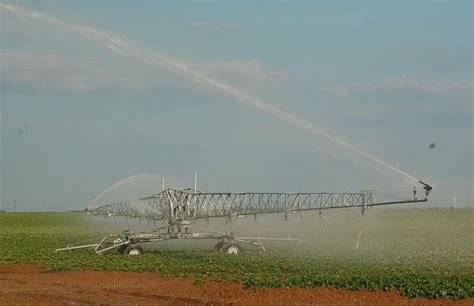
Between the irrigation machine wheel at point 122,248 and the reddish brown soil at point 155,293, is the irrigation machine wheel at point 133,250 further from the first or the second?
the reddish brown soil at point 155,293

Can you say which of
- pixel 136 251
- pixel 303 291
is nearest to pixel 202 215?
pixel 136 251

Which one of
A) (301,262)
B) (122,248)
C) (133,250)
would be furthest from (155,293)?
(122,248)

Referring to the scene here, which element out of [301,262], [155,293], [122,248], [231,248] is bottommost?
[155,293]

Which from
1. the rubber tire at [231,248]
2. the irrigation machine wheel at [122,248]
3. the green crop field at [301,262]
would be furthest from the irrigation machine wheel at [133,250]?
the rubber tire at [231,248]

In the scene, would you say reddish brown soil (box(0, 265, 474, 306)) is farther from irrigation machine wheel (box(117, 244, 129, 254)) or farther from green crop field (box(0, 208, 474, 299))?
irrigation machine wheel (box(117, 244, 129, 254))

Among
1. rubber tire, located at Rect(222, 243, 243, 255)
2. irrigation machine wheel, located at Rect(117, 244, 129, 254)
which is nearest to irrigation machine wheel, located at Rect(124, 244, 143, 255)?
irrigation machine wheel, located at Rect(117, 244, 129, 254)

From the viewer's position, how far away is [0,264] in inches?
1447

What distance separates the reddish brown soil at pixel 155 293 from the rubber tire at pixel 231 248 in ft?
32.0

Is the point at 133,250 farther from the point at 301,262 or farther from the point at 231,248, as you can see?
the point at 301,262

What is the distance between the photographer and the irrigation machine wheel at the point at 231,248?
40.2m

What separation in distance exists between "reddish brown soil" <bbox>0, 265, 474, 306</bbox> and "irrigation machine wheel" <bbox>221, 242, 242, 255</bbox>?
9763 millimetres

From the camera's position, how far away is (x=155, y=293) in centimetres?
2659

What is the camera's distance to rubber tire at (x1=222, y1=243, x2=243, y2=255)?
40.2 metres

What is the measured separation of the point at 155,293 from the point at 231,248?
1403cm
